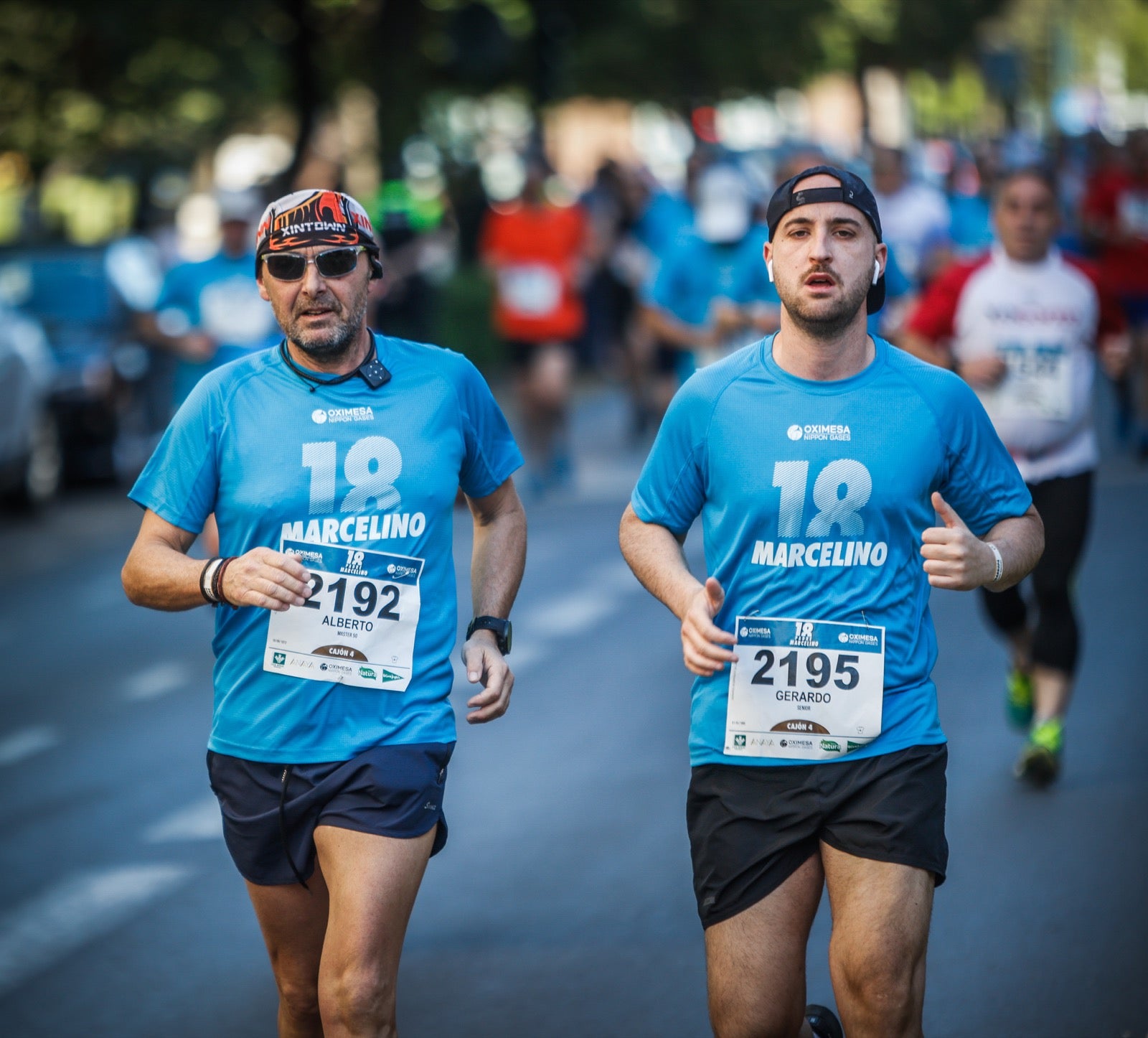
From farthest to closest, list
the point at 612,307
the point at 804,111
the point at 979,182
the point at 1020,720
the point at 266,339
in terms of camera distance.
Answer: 1. the point at 804,111
2. the point at 979,182
3. the point at 612,307
4. the point at 266,339
5. the point at 1020,720

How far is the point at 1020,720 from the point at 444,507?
151 inches

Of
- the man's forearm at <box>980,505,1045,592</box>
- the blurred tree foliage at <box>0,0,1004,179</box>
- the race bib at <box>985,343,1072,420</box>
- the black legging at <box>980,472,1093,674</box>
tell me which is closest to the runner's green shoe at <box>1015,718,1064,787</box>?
the black legging at <box>980,472,1093,674</box>

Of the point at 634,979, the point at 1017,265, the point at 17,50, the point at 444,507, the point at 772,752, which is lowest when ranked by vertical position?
the point at 634,979

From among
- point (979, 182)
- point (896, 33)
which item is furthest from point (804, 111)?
point (979, 182)

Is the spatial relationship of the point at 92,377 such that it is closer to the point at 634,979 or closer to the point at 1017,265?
the point at 1017,265

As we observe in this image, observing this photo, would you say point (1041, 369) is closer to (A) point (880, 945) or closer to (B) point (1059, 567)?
(B) point (1059, 567)

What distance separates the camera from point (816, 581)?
4102 mm

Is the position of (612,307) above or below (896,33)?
below

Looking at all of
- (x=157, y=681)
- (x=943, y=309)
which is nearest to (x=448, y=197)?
(x=157, y=681)

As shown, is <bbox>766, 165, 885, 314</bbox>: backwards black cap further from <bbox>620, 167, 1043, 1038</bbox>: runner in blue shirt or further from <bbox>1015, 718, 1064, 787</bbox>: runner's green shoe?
<bbox>1015, 718, 1064, 787</bbox>: runner's green shoe

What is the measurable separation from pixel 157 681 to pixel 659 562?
18.9 feet

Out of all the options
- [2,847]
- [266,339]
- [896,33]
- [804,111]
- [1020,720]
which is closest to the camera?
[2,847]

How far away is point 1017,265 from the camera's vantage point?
7.21 m

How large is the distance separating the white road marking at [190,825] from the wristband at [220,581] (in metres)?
3.05
